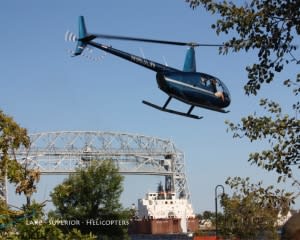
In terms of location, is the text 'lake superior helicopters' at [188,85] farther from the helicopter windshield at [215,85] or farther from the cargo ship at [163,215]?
the cargo ship at [163,215]

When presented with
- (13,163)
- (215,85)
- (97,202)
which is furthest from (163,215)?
(13,163)

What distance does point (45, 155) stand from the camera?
128625 millimetres

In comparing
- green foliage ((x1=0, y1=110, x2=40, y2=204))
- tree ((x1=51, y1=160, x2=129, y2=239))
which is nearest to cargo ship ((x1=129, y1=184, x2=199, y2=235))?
→ tree ((x1=51, y1=160, x2=129, y2=239))

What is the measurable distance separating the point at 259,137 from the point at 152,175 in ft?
430

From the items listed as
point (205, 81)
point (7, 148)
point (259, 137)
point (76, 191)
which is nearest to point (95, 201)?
point (76, 191)

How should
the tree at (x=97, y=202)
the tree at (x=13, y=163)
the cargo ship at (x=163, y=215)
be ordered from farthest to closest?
the cargo ship at (x=163, y=215) < the tree at (x=97, y=202) < the tree at (x=13, y=163)

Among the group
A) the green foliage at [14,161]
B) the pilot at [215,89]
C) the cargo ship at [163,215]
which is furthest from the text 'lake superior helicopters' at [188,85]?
the cargo ship at [163,215]

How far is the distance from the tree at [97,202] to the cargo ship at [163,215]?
53.0 meters

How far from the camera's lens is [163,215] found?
126m

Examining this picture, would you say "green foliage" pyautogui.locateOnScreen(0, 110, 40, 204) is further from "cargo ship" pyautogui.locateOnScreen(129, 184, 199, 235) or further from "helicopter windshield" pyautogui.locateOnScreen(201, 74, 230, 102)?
"cargo ship" pyautogui.locateOnScreen(129, 184, 199, 235)

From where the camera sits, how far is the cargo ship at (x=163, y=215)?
118 metres

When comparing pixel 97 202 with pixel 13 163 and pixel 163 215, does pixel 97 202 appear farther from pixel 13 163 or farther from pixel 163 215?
pixel 163 215

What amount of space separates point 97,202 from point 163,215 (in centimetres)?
6419

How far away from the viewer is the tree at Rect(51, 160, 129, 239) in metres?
62.9
